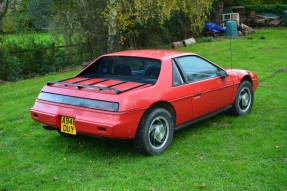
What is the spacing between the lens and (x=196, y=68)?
6.15 metres

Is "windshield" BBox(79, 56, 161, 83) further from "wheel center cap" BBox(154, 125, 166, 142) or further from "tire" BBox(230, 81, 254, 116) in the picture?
"tire" BBox(230, 81, 254, 116)

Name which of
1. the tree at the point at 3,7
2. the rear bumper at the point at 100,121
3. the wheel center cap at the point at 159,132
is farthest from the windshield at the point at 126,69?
the tree at the point at 3,7

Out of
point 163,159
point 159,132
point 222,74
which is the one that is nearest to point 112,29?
point 222,74

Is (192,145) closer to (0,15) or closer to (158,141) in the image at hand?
(158,141)

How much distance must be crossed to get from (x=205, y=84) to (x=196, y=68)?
305 millimetres

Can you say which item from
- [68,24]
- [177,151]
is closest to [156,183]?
[177,151]

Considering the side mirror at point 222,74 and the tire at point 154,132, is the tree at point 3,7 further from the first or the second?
the tire at point 154,132

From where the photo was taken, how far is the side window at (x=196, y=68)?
A: 19.4 ft

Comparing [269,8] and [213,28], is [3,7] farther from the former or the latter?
[269,8]

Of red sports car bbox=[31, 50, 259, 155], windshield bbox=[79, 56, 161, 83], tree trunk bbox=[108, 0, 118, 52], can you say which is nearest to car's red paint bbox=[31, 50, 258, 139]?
red sports car bbox=[31, 50, 259, 155]

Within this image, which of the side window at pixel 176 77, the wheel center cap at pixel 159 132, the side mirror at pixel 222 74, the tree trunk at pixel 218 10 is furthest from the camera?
the tree trunk at pixel 218 10

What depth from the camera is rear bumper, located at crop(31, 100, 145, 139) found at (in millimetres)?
4750

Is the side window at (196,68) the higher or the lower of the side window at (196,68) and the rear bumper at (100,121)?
the higher

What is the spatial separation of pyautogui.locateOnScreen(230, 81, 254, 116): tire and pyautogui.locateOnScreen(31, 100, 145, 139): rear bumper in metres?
Result: 2.52
